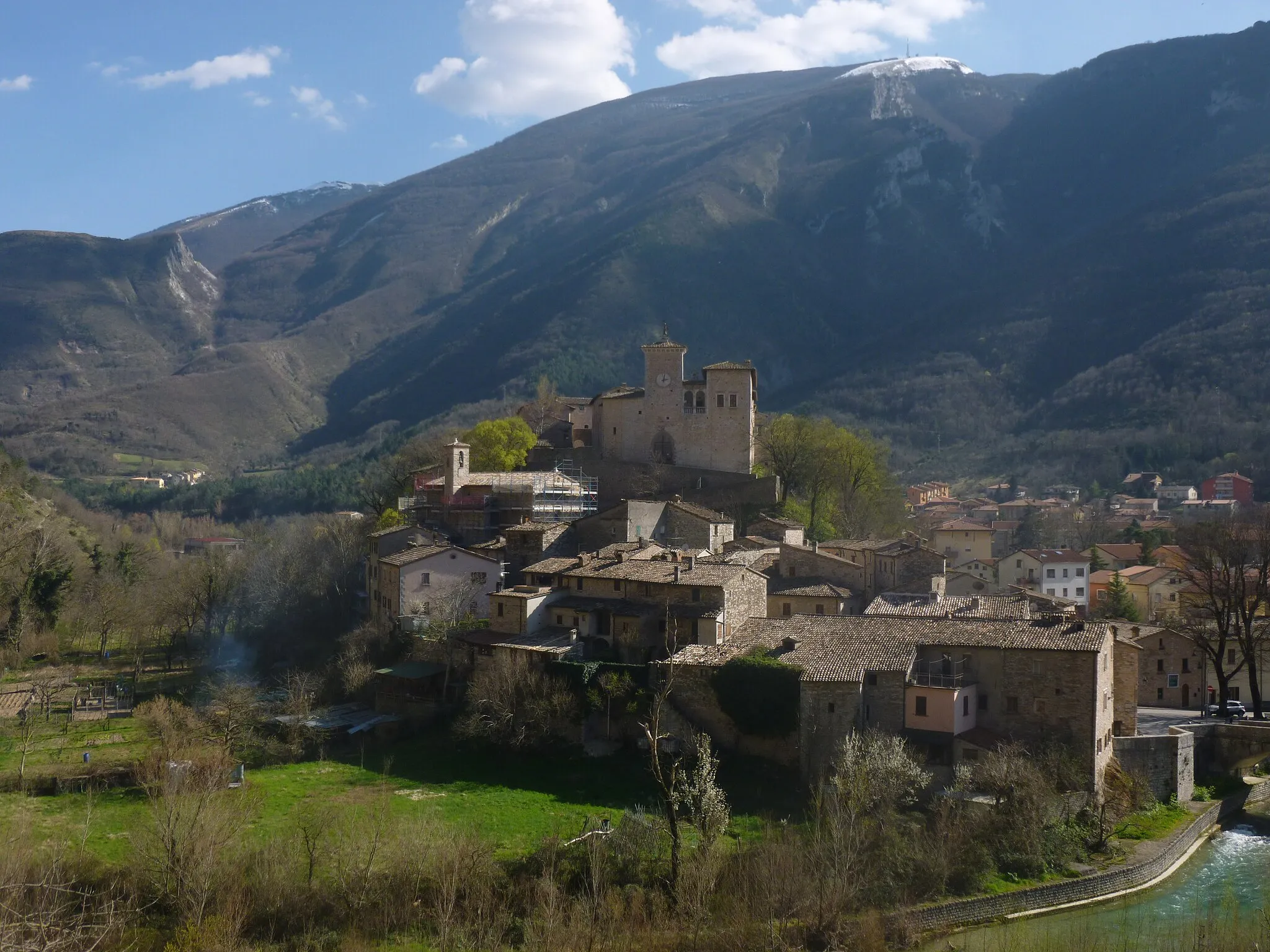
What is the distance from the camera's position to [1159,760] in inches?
1341

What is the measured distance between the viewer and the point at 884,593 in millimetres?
44312

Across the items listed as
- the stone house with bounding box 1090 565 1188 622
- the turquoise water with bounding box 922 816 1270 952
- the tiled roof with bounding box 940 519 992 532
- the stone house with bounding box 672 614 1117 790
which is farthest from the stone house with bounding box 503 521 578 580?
the tiled roof with bounding box 940 519 992 532

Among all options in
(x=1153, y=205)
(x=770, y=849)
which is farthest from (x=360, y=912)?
(x=1153, y=205)

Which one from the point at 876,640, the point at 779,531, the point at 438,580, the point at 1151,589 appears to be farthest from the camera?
the point at 1151,589

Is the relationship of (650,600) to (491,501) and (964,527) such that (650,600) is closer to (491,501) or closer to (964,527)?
(491,501)

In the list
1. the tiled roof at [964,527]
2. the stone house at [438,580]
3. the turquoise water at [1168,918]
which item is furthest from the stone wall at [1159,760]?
the tiled roof at [964,527]

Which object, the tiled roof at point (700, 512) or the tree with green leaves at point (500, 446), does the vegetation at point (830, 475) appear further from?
the tree with green leaves at point (500, 446)

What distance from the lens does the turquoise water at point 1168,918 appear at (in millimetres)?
24078

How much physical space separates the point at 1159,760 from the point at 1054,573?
1281 inches

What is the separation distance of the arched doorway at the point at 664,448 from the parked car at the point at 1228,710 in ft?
89.5

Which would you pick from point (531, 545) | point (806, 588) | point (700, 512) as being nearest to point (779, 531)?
point (700, 512)

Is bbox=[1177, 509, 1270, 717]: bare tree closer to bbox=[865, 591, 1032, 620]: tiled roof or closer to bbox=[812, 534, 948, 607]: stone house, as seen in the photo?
bbox=[865, 591, 1032, 620]: tiled roof

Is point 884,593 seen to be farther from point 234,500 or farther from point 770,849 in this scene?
point 234,500

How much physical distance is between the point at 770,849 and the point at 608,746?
9.82 meters
